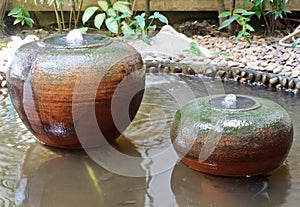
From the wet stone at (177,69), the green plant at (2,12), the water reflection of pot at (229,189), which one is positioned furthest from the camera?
the green plant at (2,12)

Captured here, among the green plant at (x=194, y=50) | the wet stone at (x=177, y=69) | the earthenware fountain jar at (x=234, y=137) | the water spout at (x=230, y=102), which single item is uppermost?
the water spout at (x=230, y=102)

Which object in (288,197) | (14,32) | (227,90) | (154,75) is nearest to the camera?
(288,197)

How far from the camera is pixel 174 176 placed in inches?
92.0

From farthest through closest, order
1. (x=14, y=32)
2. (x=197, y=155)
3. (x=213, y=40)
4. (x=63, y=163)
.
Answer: (x=14, y=32) < (x=213, y=40) < (x=63, y=163) < (x=197, y=155)

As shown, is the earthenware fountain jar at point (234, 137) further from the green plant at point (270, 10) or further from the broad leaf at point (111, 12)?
the green plant at point (270, 10)

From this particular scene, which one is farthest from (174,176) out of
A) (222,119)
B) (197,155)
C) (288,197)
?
(288,197)

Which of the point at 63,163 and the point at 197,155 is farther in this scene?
the point at 63,163

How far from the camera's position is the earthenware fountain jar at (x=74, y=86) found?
7.97 feet

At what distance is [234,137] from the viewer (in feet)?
7.17

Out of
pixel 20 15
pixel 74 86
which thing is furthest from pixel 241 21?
pixel 74 86

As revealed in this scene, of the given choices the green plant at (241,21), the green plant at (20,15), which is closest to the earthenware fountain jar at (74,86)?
the green plant at (241,21)

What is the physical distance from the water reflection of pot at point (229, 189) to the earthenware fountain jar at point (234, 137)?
4 centimetres

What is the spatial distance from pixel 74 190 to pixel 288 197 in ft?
3.12

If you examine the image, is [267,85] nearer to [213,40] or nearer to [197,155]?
[213,40]
